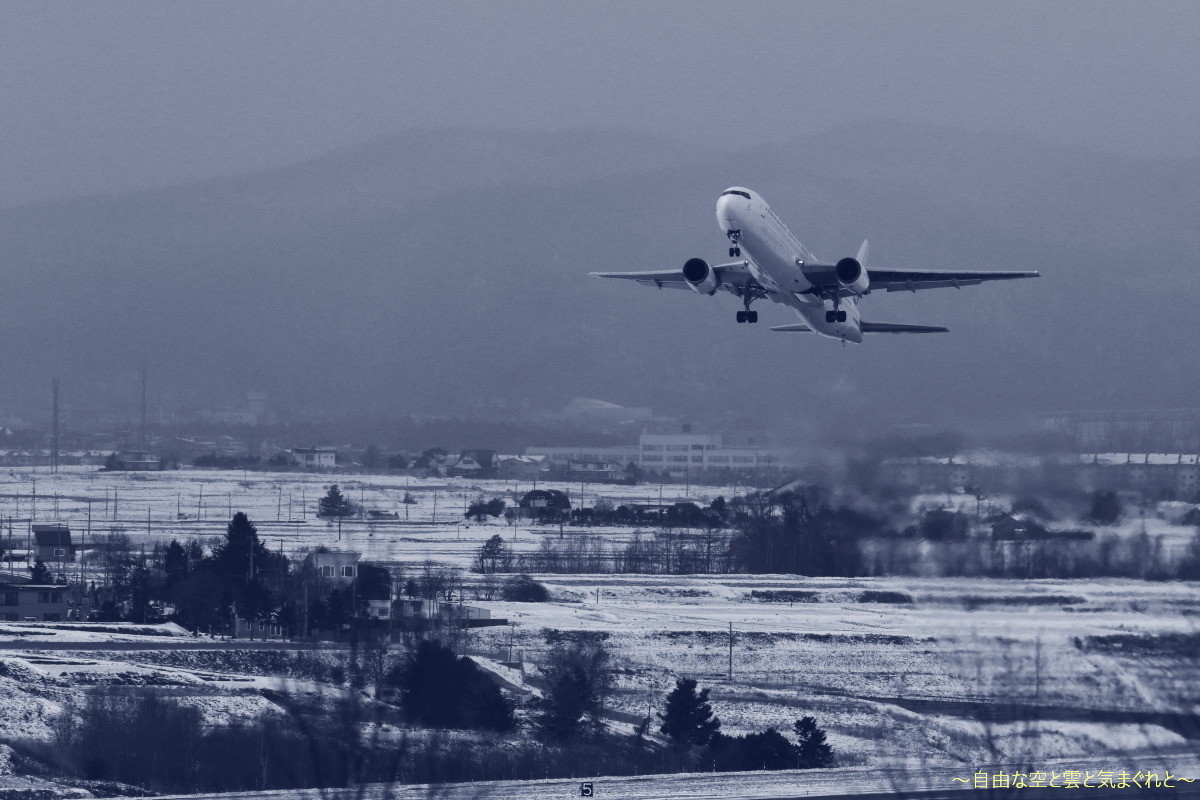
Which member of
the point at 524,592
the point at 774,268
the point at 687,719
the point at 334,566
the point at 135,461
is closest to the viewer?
the point at 687,719

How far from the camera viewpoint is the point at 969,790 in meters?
37.6

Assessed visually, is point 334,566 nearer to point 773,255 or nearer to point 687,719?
point 773,255

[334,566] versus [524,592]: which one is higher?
[334,566]

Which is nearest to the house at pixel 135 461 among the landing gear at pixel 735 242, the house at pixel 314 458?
the house at pixel 314 458

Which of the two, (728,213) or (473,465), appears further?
(473,465)

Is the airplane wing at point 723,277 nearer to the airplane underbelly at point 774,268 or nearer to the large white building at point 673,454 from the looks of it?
the airplane underbelly at point 774,268

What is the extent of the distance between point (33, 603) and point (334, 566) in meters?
11.2

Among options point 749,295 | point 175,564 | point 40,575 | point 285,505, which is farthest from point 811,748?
point 285,505

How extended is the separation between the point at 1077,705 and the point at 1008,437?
78.6ft

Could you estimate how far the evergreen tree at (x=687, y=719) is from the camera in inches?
1811

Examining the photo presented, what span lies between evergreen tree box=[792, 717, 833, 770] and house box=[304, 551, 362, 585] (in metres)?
25.6

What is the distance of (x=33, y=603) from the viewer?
64938 mm

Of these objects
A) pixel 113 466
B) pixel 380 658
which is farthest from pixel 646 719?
pixel 113 466

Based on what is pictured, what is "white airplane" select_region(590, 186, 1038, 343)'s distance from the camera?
5697 cm
